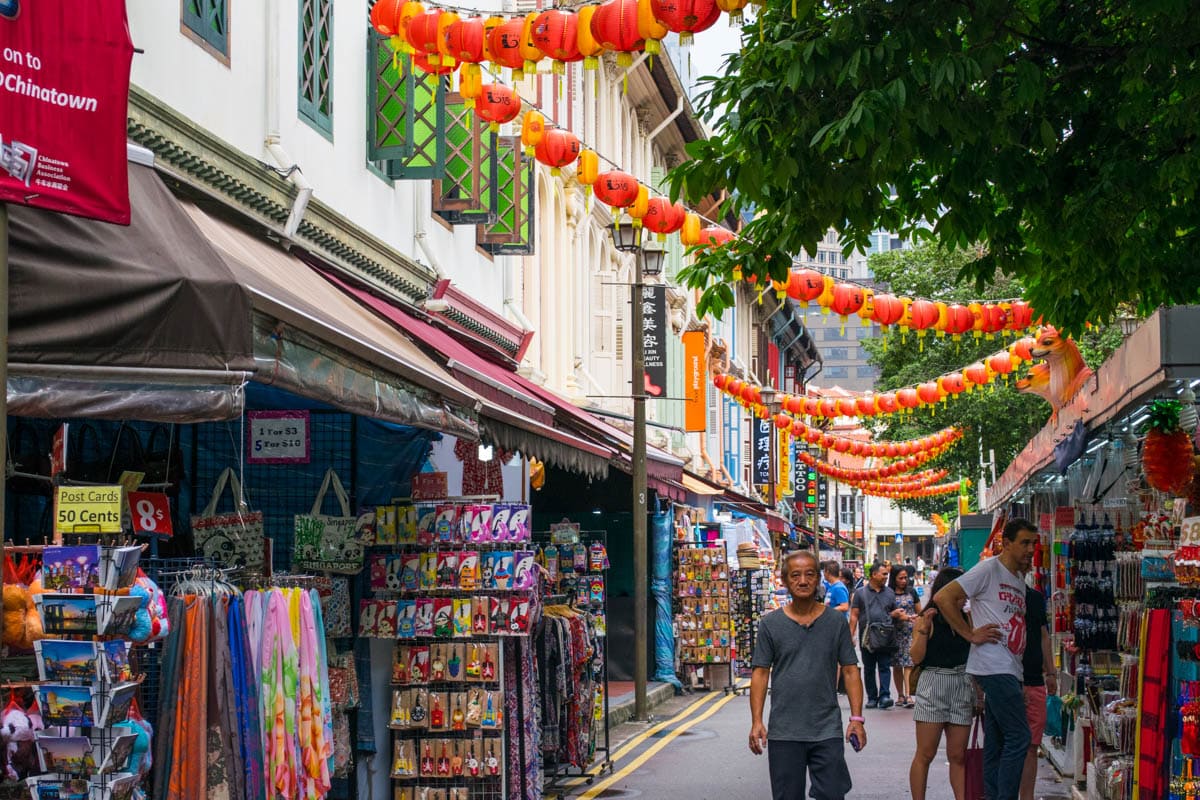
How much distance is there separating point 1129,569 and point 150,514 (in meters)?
6.25

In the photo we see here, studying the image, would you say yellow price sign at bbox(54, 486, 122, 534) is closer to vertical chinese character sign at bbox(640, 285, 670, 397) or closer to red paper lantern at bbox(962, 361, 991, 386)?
vertical chinese character sign at bbox(640, 285, 670, 397)

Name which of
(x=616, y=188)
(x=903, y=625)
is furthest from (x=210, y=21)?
(x=903, y=625)

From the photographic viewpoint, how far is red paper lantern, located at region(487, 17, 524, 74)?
12656 mm

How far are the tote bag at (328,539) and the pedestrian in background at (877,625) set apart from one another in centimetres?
1129

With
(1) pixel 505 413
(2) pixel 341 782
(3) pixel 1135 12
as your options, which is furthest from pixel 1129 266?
(2) pixel 341 782

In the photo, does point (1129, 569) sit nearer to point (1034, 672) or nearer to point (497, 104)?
point (1034, 672)

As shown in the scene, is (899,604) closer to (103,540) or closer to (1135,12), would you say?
(1135,12)

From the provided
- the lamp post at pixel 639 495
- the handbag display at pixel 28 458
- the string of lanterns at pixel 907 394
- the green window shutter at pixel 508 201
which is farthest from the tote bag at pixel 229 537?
the string of lanterns at pixel 907 394

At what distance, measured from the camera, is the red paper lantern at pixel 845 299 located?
20812mm

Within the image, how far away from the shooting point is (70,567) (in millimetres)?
6129

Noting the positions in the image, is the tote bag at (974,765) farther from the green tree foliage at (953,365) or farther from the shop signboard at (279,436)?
the green tree foliage at (953,365)

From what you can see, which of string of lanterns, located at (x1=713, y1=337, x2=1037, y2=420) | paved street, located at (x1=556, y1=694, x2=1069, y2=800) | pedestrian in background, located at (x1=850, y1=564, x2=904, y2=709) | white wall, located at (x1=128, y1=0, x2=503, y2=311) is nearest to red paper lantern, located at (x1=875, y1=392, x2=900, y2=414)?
string of lanterns, located at (x1=713, y1=337, x2=1037, y2=420)

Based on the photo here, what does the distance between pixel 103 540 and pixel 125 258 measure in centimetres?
112

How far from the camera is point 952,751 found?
36.6 feet
